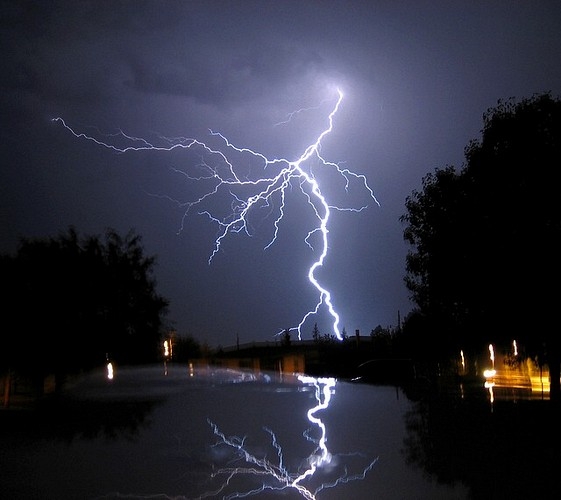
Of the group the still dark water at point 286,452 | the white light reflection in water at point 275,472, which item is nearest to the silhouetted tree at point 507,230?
the still dark water at point 286,452

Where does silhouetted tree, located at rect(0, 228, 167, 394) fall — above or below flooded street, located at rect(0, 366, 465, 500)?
above

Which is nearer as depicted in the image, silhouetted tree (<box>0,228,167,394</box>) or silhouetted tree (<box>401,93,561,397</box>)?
silhouetted tree (<box>401,93,561,397</box>)

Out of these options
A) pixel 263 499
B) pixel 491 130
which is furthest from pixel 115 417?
pixel 491 130

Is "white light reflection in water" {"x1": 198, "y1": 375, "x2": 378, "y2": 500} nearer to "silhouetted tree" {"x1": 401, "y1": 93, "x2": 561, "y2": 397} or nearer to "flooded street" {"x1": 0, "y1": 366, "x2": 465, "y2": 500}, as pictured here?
"flooded street" {"x1": 0, "y1": 366, "x2": 465, "y2": 500}

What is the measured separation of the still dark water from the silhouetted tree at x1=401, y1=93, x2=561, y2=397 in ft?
21.0

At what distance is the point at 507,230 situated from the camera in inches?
737

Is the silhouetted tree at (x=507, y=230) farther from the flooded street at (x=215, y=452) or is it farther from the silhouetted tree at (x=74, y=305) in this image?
the silhouetted tree at (x=74, y=305)

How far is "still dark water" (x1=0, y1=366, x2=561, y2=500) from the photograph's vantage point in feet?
20.1

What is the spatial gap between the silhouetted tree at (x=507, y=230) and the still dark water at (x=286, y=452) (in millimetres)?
6405

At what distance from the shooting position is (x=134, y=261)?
116 feet

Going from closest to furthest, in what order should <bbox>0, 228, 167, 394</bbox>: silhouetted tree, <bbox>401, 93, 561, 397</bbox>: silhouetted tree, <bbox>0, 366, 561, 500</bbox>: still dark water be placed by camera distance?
<bbox>0, 366, 561, 500</bbox>: still dark water
<bbox>401, 93, 561, 397</bbox>: silhouetted tree
<bbox>0, 228, 167, 394</bbox>: silhouetted tree

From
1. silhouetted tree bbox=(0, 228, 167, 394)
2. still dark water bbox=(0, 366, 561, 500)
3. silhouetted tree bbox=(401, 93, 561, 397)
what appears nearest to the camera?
still dark water bbox=(0, 366, 561, 500)

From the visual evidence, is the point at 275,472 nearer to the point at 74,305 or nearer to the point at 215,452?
the point at 215,452

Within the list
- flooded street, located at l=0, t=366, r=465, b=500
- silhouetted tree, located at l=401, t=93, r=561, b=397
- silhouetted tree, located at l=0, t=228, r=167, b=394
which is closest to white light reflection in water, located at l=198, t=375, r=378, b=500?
flooded street, located at l=0, t=366, r=465, b=500
